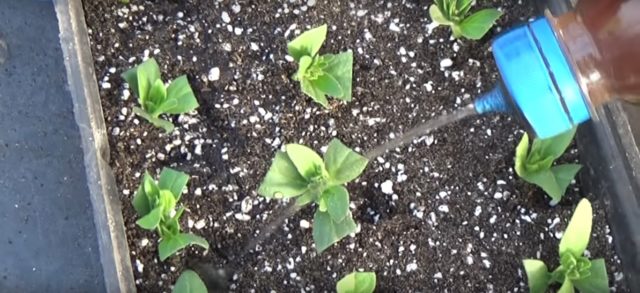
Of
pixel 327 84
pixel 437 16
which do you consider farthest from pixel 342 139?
pixel 437 16

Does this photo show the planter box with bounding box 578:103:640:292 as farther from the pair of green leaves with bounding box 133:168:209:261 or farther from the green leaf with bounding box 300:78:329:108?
the pair of green leaves with bounding box 133:168:209:261

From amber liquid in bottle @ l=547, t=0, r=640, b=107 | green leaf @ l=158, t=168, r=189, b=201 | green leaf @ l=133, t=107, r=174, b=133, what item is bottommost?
amber liquid in bottle @ l=547, t=0, r=640, b=107

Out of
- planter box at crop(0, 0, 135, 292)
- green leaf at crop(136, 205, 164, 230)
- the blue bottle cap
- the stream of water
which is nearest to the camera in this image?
the blue bottle cap

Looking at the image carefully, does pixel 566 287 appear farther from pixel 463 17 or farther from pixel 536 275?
pixel 463 17

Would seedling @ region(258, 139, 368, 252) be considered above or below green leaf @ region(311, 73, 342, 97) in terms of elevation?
below

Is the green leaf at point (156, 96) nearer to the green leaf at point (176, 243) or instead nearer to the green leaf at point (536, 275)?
the green leaf at point (176, 243)

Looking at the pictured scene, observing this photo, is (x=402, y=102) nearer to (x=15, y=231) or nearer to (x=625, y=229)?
(x=625, y=229)

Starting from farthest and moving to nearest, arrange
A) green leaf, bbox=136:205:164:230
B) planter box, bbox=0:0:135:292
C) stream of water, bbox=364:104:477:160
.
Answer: planter box, bbox=0:0:135:292
stream of water, bbox=364:104:477:160
green leaf, bbox=136:205:164:230

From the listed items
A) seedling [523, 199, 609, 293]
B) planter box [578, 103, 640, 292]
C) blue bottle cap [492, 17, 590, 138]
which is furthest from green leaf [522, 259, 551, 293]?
blue bottle cap [492, 17, 590, 138]
